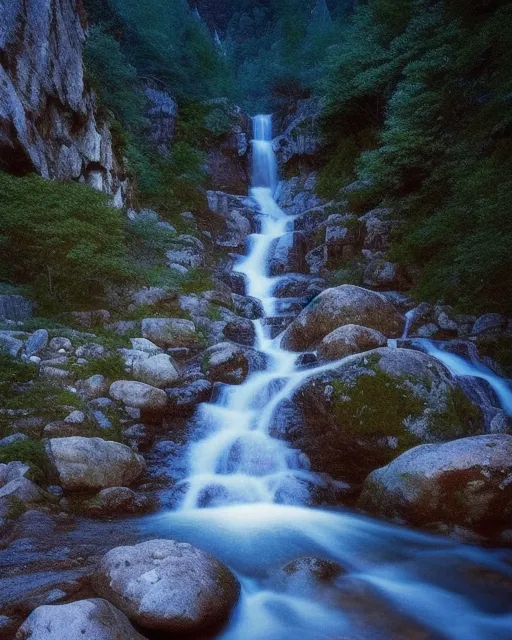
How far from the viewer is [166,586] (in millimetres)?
3322

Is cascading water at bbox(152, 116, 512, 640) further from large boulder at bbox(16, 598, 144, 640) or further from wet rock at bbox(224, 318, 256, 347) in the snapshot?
wet rock at bbox(224, 318, 256, 347)

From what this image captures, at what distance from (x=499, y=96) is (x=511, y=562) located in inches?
512

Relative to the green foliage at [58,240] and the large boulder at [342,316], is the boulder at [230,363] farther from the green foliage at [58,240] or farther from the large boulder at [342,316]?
the green foliage at [58,240]

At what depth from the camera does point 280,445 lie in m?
7.40

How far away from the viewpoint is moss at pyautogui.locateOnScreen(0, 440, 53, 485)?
5.64 m

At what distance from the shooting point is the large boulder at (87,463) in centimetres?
572

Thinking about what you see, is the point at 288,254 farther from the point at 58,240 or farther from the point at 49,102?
the point at 58,240

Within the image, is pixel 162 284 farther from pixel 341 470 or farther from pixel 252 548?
pixel 252 548

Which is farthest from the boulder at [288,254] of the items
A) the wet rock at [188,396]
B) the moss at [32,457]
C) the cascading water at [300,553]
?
the moss at [32,457]

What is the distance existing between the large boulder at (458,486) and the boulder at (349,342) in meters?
3.41

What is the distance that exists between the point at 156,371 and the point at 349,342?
3.88 metres

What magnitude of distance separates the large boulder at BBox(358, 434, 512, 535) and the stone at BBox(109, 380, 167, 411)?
4327mm

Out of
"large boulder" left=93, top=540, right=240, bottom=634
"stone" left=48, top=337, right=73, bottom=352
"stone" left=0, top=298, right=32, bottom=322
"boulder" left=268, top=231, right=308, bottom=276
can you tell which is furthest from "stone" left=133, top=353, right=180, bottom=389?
"boulder" left=268, top=231, right=308, bottom=276

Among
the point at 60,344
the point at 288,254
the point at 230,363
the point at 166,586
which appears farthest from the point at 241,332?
the point at 166,586
